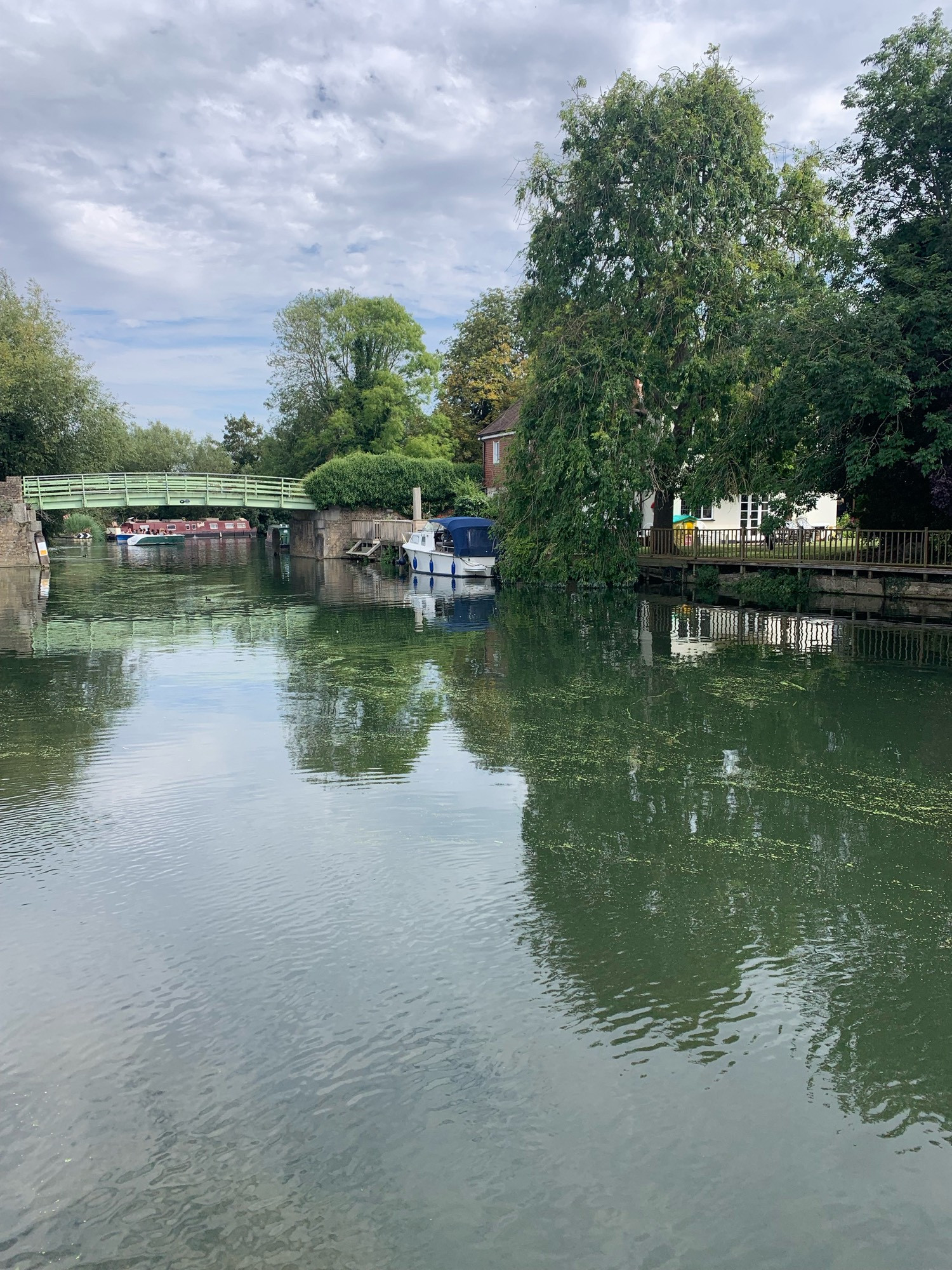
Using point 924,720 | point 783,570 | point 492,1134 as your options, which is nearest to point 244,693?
point 924,720

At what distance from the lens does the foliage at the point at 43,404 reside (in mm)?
48781

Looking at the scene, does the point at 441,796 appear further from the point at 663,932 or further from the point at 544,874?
the point at 663,932

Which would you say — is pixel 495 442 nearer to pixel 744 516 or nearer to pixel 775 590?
pixel 744 516

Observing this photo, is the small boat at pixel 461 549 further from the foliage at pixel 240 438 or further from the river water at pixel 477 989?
the foliage at pixel 240 438

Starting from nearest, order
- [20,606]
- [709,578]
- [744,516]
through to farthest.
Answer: [20,606]
[709,578]
[744,516]

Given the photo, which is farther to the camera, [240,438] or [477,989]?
[240,438]

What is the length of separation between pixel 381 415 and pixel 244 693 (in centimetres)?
4625

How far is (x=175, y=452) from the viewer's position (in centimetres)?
9450

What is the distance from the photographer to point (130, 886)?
6875 mm

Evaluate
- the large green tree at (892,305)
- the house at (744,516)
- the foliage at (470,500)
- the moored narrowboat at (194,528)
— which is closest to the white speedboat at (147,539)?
the moored narrowboat at (194,528)

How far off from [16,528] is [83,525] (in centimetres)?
4695

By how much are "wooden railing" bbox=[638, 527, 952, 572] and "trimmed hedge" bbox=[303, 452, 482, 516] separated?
20.1 m

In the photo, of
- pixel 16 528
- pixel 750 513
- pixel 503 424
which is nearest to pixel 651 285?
pixel 750 513

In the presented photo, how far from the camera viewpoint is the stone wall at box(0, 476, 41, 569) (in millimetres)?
45594
